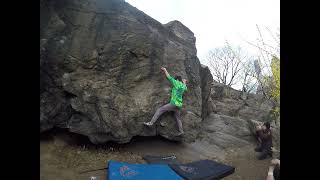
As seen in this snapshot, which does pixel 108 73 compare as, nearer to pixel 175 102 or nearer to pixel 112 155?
pixel 175 102

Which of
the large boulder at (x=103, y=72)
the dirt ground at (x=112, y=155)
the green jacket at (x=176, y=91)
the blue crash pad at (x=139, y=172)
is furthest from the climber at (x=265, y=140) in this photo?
the blue crash pad at (x=139, y=172)

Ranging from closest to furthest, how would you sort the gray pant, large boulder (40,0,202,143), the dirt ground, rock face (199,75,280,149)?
the dirt ground < large boulder (40,0,202,143) < the gray pant < rock face (199,75,280,149)

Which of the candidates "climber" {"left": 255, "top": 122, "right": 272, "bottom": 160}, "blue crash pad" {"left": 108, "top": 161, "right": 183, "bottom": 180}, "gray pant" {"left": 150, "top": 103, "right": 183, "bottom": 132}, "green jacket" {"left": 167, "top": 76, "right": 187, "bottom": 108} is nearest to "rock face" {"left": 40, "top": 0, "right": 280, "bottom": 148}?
"gray pant" {"left": 150, "top": 103, "right": 183, "bottom": 132}

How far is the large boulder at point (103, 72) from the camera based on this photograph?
8.21 meters

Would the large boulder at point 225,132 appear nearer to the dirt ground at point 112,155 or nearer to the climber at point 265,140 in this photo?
the dirt ground at point 112,155

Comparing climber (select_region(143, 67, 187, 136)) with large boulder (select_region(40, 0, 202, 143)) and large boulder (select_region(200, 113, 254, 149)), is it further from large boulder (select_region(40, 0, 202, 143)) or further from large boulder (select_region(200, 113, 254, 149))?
large boulder (select_region(200, 113, 254, 149))

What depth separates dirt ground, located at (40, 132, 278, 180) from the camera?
7.02 m

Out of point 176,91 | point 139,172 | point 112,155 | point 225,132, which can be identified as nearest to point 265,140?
point 225,132

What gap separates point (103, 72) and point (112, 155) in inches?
90.6

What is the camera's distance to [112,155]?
805 centimetres

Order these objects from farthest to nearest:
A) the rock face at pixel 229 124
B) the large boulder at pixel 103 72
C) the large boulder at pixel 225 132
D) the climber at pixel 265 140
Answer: the rock face at pixel 229 124, the large boulder at pixel 225 132, the climber at pixel 265 140, the large boulder at pixel 103 72
